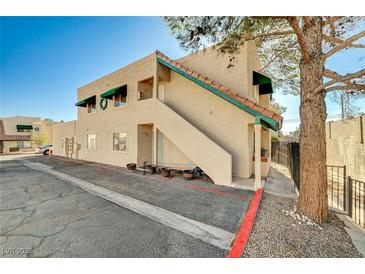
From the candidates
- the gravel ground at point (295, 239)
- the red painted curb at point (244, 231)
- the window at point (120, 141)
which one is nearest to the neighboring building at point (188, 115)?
the window at point (120, 141)

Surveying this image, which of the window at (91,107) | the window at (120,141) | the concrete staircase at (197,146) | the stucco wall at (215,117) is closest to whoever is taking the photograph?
the concrete staircase at (197,146)

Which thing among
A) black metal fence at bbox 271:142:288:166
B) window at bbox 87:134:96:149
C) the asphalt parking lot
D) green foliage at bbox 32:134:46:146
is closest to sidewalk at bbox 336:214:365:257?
the asphalt parking lot

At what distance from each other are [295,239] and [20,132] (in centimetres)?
4991

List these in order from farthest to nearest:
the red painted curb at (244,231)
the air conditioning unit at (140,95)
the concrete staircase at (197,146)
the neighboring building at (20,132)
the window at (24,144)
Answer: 1. the window at (24,144)
2. the neighboring building at (20,132)
3. the air conditioning unit at (140,95)
4. the concrete staircase at (197,146)
5. the red painted curb at (244,231)

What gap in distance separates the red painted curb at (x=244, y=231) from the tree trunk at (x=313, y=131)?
3.94 ft

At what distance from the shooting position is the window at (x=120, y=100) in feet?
37.4

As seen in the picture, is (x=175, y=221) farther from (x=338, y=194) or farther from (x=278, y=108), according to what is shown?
(x=278, y=108)

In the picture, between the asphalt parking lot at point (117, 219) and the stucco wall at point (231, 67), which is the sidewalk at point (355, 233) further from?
the stucco wall at point (231, 67)

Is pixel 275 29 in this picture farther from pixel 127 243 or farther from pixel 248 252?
pixel 127 243

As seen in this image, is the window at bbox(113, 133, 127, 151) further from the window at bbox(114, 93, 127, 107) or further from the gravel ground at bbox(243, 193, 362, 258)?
the gravel ground at bbox(243, 193, 362, 258)

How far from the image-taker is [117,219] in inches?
154
